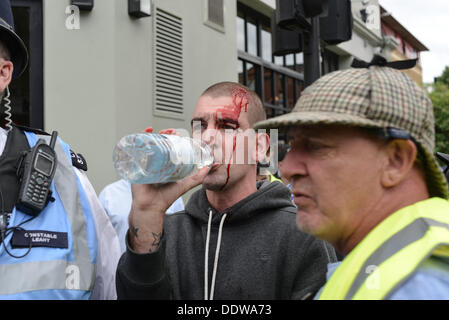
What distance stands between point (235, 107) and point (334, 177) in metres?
1.07

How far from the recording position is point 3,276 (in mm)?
1775

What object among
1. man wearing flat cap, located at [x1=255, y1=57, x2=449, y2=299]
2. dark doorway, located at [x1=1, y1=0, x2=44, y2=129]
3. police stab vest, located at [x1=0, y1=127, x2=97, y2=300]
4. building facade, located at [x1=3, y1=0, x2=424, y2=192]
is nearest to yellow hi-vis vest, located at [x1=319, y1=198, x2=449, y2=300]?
man wearing flat cap, located at [x1=255, y1=57, x2=449, y2=299]

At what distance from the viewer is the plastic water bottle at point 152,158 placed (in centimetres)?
189

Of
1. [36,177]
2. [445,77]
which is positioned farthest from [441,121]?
[36,177]

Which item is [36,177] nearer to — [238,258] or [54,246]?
[54,246]

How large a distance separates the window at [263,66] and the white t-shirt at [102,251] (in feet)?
28.3

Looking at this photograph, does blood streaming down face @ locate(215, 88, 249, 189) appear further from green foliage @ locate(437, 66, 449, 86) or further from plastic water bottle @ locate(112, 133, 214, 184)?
green foliage @ locate(437, 66, 449, 86)

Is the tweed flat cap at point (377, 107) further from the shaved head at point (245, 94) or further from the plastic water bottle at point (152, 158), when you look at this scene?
the shaved head at point (245, 94)

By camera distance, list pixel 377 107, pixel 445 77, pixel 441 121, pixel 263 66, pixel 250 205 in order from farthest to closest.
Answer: pixel 445 77 < pixel 441 121 < pixel 263 66 < pixel 250 205 < pixel 377 107

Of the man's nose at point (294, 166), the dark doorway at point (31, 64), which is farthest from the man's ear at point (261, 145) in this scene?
the dark doorway at point (31, 64)

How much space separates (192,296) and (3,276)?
0.72 meters

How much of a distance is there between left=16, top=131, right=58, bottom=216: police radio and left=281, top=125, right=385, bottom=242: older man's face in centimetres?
102

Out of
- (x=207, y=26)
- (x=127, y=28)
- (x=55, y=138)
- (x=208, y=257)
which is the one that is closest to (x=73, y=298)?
(x=208, y=257)

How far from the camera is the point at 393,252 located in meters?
1.10
